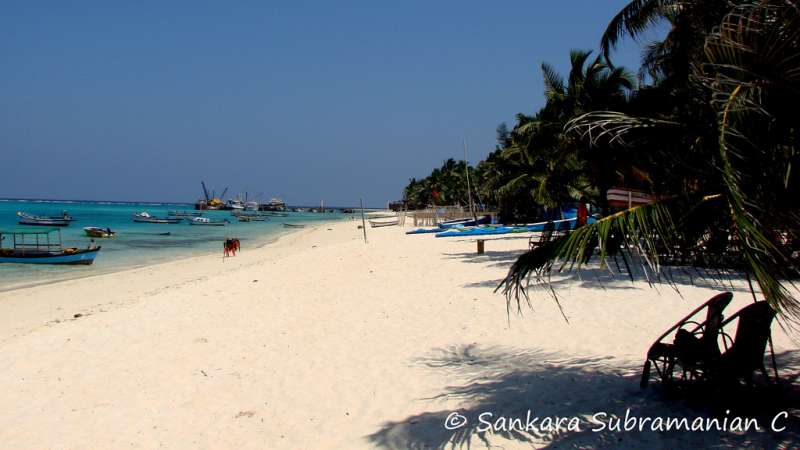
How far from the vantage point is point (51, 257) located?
2462 cm

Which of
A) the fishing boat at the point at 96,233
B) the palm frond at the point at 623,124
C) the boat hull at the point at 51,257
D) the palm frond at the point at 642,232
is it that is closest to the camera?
the palm frond at the point at 642,232

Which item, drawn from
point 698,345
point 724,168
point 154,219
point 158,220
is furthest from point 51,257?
point 154,219

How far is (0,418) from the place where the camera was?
17.9 ft

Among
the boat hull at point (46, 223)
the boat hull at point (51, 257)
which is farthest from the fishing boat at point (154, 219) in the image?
the boat hull at point (51, 257)

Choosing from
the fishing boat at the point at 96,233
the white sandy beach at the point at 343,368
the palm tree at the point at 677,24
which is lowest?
the white sandy beach at the point at 343,368

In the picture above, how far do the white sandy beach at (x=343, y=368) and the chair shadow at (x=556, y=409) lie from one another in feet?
0.07

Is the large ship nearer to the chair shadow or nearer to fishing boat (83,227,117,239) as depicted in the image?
fishing boat (83,227,117,239)

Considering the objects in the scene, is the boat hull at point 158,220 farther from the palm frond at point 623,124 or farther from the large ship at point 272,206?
the palm frond at point 623,124

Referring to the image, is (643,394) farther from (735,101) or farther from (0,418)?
(0,418)

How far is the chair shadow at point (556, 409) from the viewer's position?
3980 millimetres

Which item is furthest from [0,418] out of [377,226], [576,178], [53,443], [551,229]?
[377,226]

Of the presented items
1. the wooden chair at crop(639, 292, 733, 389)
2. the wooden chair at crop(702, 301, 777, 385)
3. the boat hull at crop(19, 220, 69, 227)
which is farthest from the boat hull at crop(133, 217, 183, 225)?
the wooden chair at crop(702, 301, 777, 385)

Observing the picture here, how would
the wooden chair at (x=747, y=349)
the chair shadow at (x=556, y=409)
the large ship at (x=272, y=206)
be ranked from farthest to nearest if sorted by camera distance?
the large ship at (x=272, y=206) → the wooden chair at (x=747, y=349) → the chair shadow at (x=556, y=409)

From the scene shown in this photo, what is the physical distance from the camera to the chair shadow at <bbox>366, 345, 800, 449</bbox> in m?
3.98
